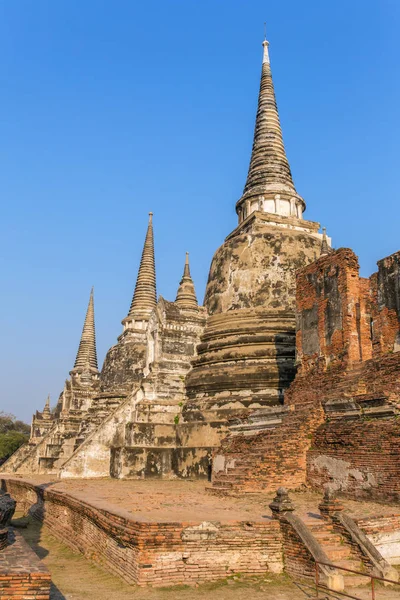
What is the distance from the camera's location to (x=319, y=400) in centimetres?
1202

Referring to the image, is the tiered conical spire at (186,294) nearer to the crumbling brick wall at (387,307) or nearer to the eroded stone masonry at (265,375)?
the eroded stone masonry at (265,375)

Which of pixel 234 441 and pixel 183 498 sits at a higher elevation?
pixel 234 441

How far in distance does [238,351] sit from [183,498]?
7633 millimetres

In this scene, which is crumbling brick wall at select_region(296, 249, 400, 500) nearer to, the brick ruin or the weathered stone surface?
the brick ruin

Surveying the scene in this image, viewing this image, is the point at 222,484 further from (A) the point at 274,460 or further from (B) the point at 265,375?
(B) the point at 265,375

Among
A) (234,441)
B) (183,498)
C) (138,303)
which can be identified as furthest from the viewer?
(138,303)

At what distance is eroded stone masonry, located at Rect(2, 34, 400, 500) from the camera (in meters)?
11.0

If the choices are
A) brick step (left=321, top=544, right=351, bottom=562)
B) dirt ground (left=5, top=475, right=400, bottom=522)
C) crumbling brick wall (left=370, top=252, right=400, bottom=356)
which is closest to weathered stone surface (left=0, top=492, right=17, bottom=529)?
dirt ground (left=5, top=475, right=400, bottom=522)

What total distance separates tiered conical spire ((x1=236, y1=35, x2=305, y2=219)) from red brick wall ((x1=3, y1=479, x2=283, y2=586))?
16960mm

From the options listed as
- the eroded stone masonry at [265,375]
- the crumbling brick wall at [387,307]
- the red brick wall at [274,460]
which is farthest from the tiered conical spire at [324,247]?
the red brick wall at [274,460]

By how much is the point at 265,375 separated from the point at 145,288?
1848cm

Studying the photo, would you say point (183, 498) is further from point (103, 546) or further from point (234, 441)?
point (103, 546)

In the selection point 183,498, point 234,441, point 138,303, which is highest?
point 138,303

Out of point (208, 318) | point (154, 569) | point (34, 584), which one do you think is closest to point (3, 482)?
point (208, 318)
